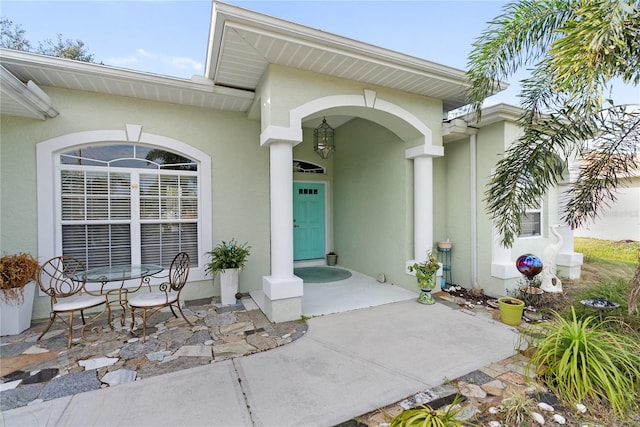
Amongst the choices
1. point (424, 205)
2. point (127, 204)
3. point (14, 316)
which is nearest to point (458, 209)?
point (424, 205)

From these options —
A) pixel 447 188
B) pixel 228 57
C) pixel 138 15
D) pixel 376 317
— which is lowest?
pixel 376 317

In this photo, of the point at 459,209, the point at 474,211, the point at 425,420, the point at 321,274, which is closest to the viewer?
the point at 425,420

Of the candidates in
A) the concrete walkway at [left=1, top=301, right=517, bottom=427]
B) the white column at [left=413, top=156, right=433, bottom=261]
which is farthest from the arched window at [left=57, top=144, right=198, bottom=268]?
the white column at [left=413, top=156, right=433, bottom=261]

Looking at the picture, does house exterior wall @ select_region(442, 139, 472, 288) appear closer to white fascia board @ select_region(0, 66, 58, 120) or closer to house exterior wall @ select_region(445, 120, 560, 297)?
house exterior wall @ select_region(445, 120, 560, 297)

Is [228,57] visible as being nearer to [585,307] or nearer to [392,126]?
[392,126]

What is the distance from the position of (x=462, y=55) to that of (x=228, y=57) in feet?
10.7

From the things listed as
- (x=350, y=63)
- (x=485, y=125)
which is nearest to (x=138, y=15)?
(x=350, y=63)

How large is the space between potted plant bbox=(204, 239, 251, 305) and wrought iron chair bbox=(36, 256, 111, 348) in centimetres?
152

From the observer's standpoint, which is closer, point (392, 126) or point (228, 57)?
point (228, 57)

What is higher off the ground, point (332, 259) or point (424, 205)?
point (424, 205)

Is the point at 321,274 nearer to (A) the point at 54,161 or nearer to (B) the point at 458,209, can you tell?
(B) the point at 458,209

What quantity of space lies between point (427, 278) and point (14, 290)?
5919 millimetres

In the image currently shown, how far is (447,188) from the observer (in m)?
5.91

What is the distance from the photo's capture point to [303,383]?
2.55 meters
